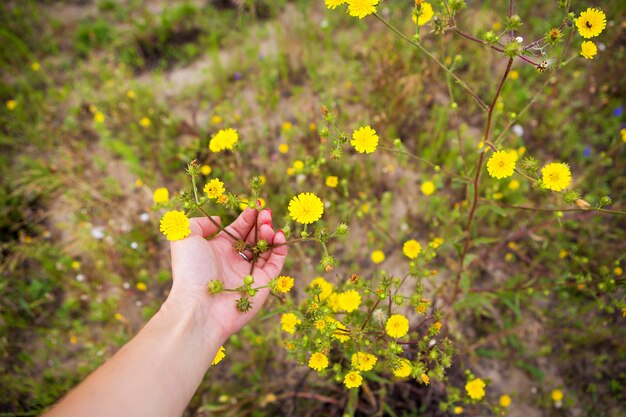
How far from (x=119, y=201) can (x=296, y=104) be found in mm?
2043

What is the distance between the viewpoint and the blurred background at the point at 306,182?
264cm

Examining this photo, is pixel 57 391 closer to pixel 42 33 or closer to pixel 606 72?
pixel 42 33

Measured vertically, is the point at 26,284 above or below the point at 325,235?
below

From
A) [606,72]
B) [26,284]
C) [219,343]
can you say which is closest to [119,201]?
[26,284]

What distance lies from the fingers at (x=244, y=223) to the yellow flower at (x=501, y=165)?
1266 mm

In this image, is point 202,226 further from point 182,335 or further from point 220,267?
point 182,335

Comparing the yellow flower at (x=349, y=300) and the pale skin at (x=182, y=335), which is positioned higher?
the yellow flower at (x=349, y=300)

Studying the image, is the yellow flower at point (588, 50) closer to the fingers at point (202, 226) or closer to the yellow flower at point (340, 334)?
the yellow flower at point (340, 334)

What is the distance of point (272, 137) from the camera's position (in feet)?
12.3

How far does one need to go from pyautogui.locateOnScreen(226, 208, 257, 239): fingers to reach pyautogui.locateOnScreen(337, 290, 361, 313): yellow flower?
2.14ft

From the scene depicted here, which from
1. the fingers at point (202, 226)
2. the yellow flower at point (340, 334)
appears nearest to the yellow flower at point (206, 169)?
the fingers at point (202, 226)

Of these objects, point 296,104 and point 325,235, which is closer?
point 325,235

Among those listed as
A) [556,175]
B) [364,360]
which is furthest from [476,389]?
[556,175]

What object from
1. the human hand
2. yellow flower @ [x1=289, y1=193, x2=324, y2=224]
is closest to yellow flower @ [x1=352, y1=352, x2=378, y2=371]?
the human hand
